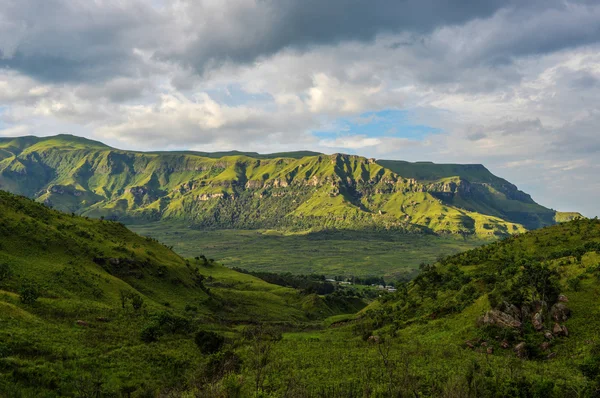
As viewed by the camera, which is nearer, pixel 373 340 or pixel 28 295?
pixel 28 295

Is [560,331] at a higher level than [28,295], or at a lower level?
higher

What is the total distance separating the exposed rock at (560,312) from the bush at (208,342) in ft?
172

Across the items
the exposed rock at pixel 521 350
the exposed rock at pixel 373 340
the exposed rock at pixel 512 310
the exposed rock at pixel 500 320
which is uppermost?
the exposed rock at pixel 512 310

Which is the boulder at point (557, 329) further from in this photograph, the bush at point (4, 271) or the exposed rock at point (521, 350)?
the bush at point (4, 271)

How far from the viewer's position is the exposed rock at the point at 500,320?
5519 centimetres

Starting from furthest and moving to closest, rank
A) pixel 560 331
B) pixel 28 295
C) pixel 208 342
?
pixel 208 342 < pixel 28 295 < pixel 560 331

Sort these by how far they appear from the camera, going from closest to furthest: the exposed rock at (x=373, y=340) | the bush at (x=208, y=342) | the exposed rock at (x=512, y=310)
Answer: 1. the exposed rock at (x=512, y=310)
2. the bush at (x=208, y=342)
3. the exposed rock at (x=373, y=340)

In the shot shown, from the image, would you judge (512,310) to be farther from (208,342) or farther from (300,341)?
(208,342)

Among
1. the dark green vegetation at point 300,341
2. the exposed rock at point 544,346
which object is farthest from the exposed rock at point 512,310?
the exposed rock at point 544,346

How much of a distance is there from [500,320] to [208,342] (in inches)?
1852

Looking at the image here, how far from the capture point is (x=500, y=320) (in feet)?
186

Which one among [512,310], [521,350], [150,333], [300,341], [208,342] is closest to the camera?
[521,350]

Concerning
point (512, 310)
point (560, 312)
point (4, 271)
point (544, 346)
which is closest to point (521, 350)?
point (544, 346)

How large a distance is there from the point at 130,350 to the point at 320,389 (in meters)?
27.1
